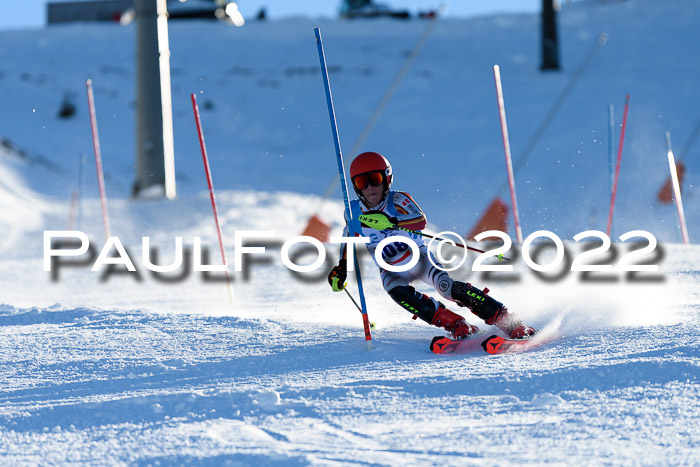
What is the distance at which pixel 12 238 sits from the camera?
10539 millimetres

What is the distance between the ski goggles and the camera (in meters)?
4.61

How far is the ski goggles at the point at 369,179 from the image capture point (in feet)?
15.1

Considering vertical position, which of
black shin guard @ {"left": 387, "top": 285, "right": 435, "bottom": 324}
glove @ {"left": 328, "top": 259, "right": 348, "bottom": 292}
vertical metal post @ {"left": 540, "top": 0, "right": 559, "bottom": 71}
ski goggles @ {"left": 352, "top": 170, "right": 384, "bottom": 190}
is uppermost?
vertical metal post @ {"left": 540, "top": 0, "right": 559, "bottom": 71}

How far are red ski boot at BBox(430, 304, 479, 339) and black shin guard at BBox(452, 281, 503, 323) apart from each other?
0.09 m

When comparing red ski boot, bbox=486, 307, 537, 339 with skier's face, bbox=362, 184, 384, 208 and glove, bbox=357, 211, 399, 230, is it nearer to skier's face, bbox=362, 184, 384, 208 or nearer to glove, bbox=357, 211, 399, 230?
glove, bbox=357, 211, 399, 230

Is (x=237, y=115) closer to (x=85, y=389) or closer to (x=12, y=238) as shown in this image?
(x=12, y=238)

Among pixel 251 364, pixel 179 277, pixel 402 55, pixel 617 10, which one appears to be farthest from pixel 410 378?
pixel 617 10

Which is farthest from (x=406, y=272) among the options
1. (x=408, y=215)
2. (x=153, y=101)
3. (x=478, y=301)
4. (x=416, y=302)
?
(x=153, y=101)

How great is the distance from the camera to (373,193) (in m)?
4.64

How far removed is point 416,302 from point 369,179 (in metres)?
0.69

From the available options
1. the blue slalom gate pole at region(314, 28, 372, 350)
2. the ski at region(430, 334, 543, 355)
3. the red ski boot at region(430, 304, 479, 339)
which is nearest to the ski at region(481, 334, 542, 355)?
the ski at region(430, 334, 543, 355)

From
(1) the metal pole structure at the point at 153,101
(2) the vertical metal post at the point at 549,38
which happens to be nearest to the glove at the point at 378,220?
(1) the metal pole structure at the point at 153,101

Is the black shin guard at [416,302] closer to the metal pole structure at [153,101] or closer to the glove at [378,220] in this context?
the glove at [378,220]

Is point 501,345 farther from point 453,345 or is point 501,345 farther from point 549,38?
point 549,38
